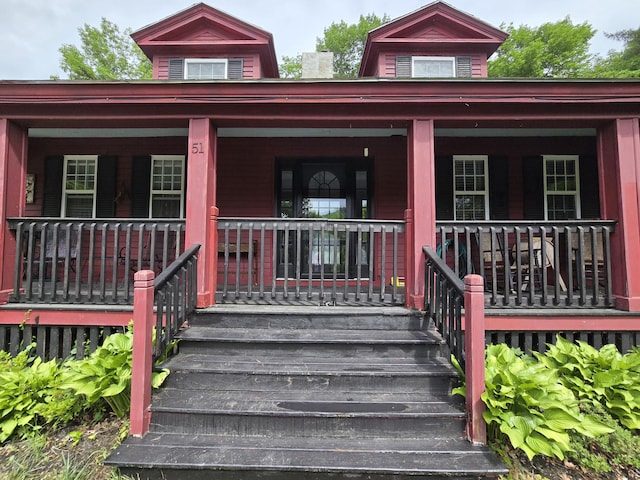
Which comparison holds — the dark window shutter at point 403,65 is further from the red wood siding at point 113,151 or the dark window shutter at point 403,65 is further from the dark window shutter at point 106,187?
the dark window shutter at point 106,187

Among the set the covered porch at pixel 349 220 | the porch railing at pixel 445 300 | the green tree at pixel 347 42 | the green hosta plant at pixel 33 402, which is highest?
the green tree at pixel 347 42

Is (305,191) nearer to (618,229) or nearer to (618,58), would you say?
(618,229)

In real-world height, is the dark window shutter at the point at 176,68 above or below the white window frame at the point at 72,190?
above

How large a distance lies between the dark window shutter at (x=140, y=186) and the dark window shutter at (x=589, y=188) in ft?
24.7

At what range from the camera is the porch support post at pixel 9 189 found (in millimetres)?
3998

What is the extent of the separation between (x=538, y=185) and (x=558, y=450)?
16.3 feet

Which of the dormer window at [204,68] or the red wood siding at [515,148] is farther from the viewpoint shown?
the dormer window at [204,68]

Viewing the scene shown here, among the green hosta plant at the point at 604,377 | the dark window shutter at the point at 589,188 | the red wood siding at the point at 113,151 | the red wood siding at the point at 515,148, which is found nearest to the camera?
the green hosta plant at the point at 604,377

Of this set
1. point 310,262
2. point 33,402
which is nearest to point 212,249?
point 310,262

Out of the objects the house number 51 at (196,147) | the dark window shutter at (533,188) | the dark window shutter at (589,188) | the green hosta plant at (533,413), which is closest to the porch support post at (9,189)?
the house number 51 at (196,147)

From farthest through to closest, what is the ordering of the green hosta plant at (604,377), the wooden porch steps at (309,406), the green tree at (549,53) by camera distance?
the green tree at (549,53) < the green hosta plant at (604,377) < the wooden porch steps at (309,406)

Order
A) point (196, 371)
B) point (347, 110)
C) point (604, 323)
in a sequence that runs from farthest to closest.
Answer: point (347, 110), point (604, 323), point (196, 371)

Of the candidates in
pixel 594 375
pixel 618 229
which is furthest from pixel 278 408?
pixel 618 229

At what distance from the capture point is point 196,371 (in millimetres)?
2951
